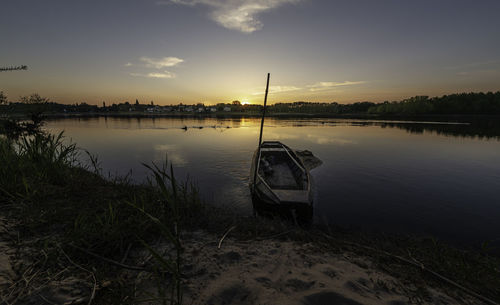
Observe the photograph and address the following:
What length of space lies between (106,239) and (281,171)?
13.1 meters

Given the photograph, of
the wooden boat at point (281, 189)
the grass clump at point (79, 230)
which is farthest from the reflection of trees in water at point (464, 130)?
the grass clump at point (79, 230)

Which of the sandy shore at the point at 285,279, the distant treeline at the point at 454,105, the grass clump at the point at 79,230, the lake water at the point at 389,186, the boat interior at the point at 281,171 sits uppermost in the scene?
the distant treeline at the point at 454,105

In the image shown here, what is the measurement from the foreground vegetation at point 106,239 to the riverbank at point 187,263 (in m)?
0.02

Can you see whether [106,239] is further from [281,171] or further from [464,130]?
[464,130]

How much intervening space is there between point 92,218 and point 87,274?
214 centimetres

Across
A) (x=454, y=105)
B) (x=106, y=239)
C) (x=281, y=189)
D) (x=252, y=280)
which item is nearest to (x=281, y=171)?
(x=281, y=189)

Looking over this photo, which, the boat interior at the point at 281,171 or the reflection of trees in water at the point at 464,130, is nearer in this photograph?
the boat interior at the point at 281,171

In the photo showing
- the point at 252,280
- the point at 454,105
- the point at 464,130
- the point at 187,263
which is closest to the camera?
the point at 252,280

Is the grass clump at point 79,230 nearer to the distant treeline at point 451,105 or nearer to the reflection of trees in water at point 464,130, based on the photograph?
the reflection of trees in water at point 464,130

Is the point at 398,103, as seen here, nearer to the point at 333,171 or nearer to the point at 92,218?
the point at 333,171

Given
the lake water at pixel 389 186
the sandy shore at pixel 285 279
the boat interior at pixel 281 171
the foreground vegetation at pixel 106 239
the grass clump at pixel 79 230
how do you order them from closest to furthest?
the grass clump at pixel 79 230
the foreground vegetation at pixel 106 239
the sandy shore at pixel 285 279
the lake water at pixel 389 186
the boat interior at pixel 281 171

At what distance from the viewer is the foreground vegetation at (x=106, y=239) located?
2719 millimetres

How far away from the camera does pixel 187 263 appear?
3.98 meters

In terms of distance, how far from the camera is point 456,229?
968cm
